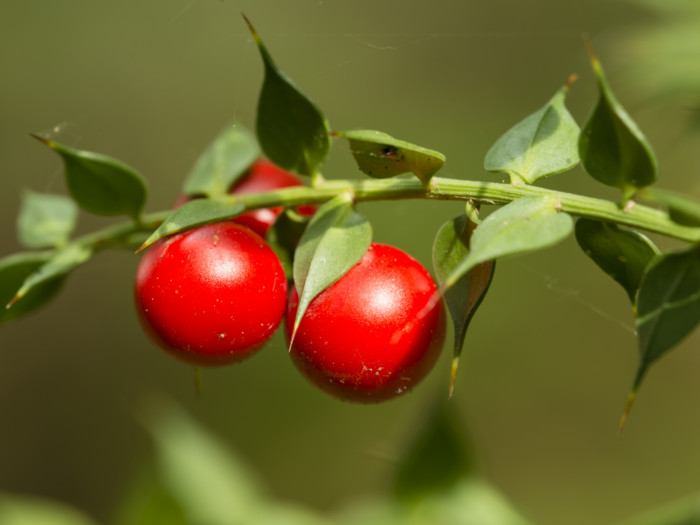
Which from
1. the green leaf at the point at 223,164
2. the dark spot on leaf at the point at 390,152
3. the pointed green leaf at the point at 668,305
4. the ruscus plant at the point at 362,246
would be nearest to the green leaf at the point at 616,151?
the ruscus plant at the point at 362,246

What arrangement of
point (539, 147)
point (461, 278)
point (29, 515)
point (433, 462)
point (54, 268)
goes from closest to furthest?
point (461, 278) < point (539, 147) < point (54, 268) < point (433, 462) < point (29, 515)

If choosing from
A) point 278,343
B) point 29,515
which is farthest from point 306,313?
point 278,343

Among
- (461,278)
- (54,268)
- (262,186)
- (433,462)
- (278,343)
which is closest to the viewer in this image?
(461,278)

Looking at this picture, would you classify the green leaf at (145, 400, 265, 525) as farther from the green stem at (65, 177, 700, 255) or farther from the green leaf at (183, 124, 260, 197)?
the green stem at (65, 177, 700, 255)

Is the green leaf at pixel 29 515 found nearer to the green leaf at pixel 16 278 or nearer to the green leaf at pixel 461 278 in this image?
the green leaf at pixel 16 278

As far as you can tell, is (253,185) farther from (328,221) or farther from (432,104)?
(432,104)

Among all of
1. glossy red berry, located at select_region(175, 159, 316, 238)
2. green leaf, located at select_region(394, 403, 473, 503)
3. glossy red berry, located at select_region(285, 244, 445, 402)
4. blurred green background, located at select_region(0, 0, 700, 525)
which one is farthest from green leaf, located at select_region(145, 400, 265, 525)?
blurred green background, located at select_region(0, 0, 700, 525)

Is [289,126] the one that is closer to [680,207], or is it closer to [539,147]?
[539,147]
